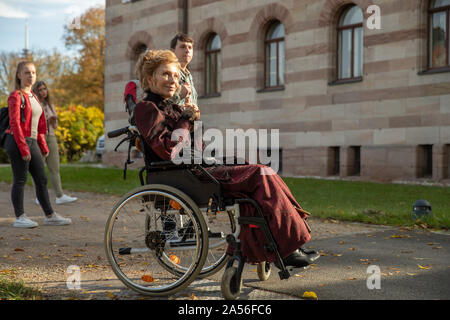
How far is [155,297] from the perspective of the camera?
13.9 ft

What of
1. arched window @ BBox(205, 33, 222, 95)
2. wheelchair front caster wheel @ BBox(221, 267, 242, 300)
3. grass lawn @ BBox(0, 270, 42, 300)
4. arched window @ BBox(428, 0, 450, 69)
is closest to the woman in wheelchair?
wheelchair front caster wheel @ BBox(221, 267, 242, 300)

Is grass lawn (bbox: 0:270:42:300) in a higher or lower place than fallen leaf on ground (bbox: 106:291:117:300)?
higher

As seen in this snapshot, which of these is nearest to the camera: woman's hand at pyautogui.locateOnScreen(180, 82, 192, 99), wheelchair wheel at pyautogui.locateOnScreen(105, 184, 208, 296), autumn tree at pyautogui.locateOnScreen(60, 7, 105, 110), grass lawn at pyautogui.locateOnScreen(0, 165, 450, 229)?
wheelchair wheel at pyautogui.locateOnScreen(105, 184, 208, 296)

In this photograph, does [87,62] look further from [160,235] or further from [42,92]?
[160,235]

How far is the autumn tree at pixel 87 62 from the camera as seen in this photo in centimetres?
4441

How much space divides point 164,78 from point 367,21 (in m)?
11.3

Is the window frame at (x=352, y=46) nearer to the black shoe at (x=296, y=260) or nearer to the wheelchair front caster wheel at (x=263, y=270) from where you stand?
the wheelchair front caster wheel at (x=263, y=270)

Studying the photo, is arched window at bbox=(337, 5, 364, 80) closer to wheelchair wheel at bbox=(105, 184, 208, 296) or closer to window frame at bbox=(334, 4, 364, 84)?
window frame at bbox=(334, 4, 364, 84)

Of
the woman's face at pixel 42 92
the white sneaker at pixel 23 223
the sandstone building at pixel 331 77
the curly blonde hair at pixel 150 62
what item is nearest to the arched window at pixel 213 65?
the sandstone building at pixel 331 77

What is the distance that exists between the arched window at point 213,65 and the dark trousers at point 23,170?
12076 mm

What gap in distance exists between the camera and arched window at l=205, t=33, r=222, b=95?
19.3 meters

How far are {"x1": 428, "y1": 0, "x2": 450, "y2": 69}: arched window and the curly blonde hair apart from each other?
35.5 feet

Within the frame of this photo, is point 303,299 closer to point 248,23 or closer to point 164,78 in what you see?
point 164,78

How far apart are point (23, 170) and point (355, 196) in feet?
21.9
